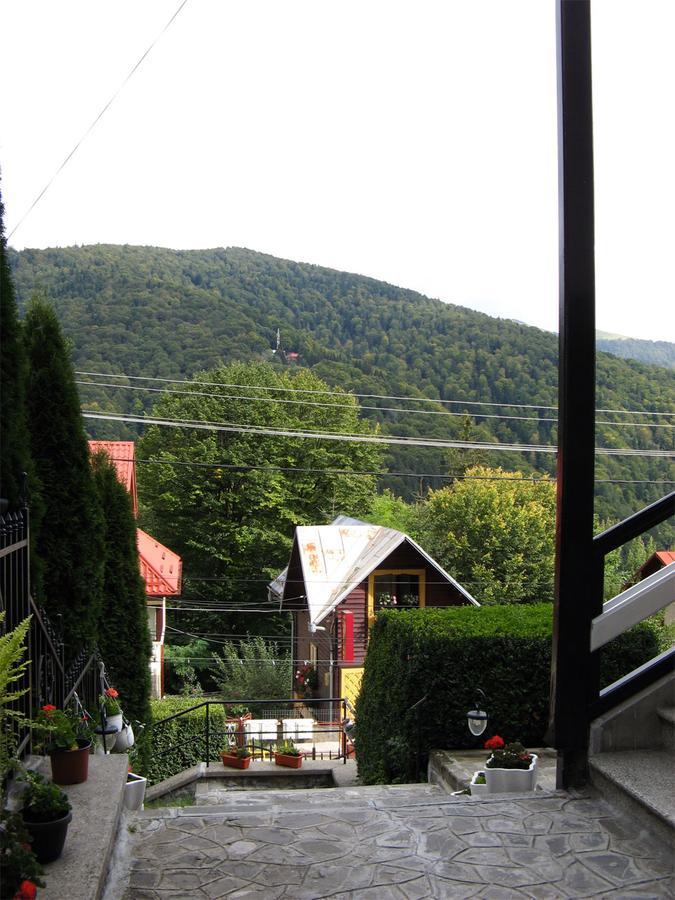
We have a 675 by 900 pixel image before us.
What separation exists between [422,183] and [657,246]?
127 feet

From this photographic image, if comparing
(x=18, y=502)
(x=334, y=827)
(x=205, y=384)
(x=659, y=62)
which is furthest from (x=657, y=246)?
(x=205, y=384)

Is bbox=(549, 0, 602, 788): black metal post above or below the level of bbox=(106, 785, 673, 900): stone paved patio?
above

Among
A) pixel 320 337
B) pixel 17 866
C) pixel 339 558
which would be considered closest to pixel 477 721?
pixel 17 866

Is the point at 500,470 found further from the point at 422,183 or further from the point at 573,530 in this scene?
the point at 573,530

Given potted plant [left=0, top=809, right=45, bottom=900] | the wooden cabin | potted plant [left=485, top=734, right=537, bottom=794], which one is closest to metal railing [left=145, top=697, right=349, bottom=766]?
the wooden cabin

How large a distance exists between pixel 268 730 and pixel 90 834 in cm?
1136

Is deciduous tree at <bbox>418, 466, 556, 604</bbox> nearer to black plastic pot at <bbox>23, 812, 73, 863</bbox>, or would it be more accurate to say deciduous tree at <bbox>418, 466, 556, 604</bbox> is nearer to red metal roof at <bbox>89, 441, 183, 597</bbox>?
red metal roof at <bbox>89, 441, 183, 597</bbox>

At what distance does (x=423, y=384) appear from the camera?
1288 inches

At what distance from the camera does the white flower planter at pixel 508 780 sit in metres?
4.41

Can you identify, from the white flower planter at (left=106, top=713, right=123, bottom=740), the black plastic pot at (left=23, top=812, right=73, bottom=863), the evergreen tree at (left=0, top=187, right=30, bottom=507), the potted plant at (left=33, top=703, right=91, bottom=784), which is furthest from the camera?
the white flower planter at (left=106, top=713, right=123, bottom=740)

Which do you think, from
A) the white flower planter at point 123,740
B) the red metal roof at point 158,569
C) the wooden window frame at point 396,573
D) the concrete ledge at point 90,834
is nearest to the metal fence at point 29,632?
the concrete ledge at point 90,834

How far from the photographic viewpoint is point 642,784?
9.40ft

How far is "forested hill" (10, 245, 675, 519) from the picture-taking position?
3003 centimetres

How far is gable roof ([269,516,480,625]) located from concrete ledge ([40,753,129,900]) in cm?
1411
